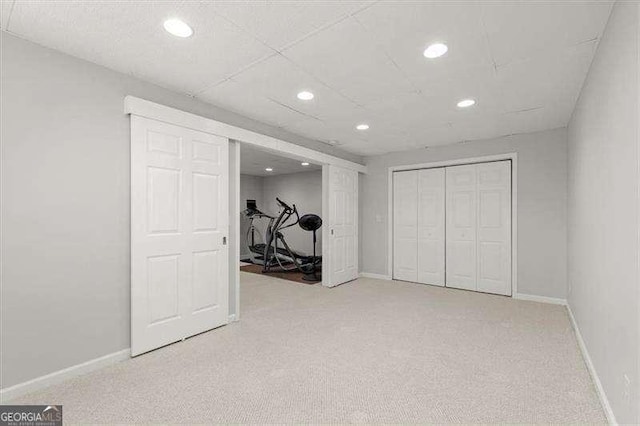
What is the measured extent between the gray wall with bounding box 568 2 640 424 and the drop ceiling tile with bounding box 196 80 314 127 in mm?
2637

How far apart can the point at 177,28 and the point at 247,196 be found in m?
6.71

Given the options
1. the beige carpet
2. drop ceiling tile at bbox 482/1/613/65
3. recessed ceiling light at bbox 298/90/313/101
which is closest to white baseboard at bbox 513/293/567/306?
the beige carpet

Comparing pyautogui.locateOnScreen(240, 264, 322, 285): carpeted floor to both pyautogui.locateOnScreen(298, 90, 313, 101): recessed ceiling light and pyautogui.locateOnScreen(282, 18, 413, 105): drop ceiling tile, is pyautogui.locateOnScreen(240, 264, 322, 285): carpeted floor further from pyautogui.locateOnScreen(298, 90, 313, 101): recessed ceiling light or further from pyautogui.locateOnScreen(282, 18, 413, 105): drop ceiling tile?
pyautogui.locateOnScreen(282, 18, 413, 105): drop ceiling tile

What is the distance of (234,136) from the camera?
3295mm

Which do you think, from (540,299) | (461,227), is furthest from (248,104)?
(540,299)

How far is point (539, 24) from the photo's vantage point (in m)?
1.84

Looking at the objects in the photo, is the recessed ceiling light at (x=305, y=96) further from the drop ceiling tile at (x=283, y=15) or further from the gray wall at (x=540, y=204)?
the gray wall at (x=540, y=204)

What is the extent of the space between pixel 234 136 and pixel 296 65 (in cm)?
126

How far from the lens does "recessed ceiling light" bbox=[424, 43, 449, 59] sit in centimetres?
209

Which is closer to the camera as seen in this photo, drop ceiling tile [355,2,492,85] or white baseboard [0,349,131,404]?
drop ceiling tile [355,2,492,85]

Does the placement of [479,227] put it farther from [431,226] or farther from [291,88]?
[291,88]

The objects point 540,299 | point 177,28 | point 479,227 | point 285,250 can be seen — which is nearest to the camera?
point 177,28

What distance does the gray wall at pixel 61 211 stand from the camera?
1942mm

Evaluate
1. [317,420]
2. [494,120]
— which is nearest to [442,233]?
[494,120]
